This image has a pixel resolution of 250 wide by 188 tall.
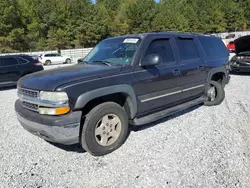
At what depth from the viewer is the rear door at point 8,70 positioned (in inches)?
381

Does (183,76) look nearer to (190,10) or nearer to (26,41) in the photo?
(26,41)

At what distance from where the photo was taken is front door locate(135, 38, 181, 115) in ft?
12.3

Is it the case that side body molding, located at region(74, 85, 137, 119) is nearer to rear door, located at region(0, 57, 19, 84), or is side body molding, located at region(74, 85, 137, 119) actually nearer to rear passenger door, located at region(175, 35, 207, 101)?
rear passenger door, located at region(175, 35, 207, 101)

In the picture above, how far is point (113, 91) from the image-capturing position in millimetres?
3338

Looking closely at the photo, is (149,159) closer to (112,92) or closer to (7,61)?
(112,92)

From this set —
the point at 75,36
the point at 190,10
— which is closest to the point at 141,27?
the point at 75,36

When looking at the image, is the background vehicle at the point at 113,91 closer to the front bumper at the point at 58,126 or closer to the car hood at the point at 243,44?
the front bumper at the point at 58,126

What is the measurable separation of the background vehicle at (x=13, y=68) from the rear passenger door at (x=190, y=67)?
26.3ft

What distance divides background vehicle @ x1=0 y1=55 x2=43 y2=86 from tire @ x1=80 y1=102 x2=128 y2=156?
7963 mm

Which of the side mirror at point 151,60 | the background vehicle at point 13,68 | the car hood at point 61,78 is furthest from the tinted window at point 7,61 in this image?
the side mirror at point 151,60

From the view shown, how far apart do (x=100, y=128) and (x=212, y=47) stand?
12.7 feet

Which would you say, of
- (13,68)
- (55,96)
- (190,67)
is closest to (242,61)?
(190,67)

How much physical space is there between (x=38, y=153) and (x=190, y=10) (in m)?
64.6

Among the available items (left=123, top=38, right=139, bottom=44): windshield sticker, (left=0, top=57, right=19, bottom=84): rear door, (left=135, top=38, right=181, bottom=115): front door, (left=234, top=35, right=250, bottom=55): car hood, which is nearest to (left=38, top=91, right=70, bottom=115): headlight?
(left=135, top=38, right=181, bottom=115): front door
